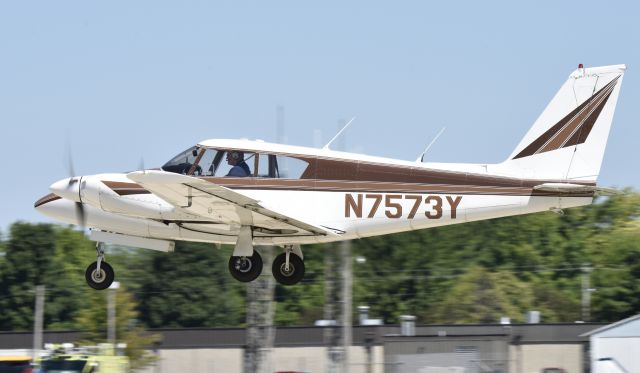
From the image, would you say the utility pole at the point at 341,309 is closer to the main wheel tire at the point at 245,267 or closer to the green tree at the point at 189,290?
the main wheel tire at the point at 245,267

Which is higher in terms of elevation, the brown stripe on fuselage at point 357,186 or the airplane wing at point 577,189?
the brown stripe on fuselage at point 357,186

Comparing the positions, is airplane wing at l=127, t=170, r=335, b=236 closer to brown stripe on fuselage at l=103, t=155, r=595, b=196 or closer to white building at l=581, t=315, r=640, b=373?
brown stripe on fuselage at l=103, t=155, r=595, b=196

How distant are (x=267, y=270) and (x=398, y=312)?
38958 mm

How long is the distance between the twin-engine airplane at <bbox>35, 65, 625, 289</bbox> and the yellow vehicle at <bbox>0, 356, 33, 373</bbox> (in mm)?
6676

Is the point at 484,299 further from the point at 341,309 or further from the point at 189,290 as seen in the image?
the point at 341,309

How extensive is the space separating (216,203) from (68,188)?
122 inches

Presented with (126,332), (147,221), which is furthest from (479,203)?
(126,332)

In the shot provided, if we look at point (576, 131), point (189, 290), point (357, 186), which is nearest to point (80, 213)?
point (357, 186)

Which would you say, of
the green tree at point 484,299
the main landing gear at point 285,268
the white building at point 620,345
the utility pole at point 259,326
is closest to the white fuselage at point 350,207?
the main landing gear at point 285,268

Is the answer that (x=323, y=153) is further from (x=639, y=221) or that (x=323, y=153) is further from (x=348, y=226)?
(x=639, y=221)

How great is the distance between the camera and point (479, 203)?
21.7m

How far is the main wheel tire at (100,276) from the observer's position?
→ 2289cm

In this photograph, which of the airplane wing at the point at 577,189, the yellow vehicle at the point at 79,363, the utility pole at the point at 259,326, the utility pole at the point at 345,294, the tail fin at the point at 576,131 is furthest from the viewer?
the utility pole at the point at 259,326

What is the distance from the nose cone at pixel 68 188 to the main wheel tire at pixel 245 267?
337cm
